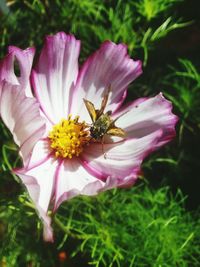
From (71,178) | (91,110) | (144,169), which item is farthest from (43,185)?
(144,169)

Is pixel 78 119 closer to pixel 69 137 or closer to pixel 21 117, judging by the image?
pixel 69 137

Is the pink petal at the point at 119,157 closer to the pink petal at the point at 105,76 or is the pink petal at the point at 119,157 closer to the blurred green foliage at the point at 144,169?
the pink petal at the point at 105,76

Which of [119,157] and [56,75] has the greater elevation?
[56,75]

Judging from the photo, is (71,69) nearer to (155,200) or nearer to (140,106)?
(140,106)

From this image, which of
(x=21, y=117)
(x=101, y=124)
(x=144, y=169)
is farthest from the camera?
(x=144, y=169)

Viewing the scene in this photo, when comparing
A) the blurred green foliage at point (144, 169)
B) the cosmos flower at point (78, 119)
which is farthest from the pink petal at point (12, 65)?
the blurred green foliage at point (144, 169)

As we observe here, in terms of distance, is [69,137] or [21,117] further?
[69,137]

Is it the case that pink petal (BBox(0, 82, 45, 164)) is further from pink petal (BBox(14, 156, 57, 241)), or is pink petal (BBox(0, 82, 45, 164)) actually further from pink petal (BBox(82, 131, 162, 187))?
pink petal (BBox(82, 131, 162, 187))

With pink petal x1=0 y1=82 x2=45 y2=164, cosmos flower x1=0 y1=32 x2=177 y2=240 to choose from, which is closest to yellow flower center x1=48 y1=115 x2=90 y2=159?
cosmos flower x1=0 y1=32 x2=177 y2=240
